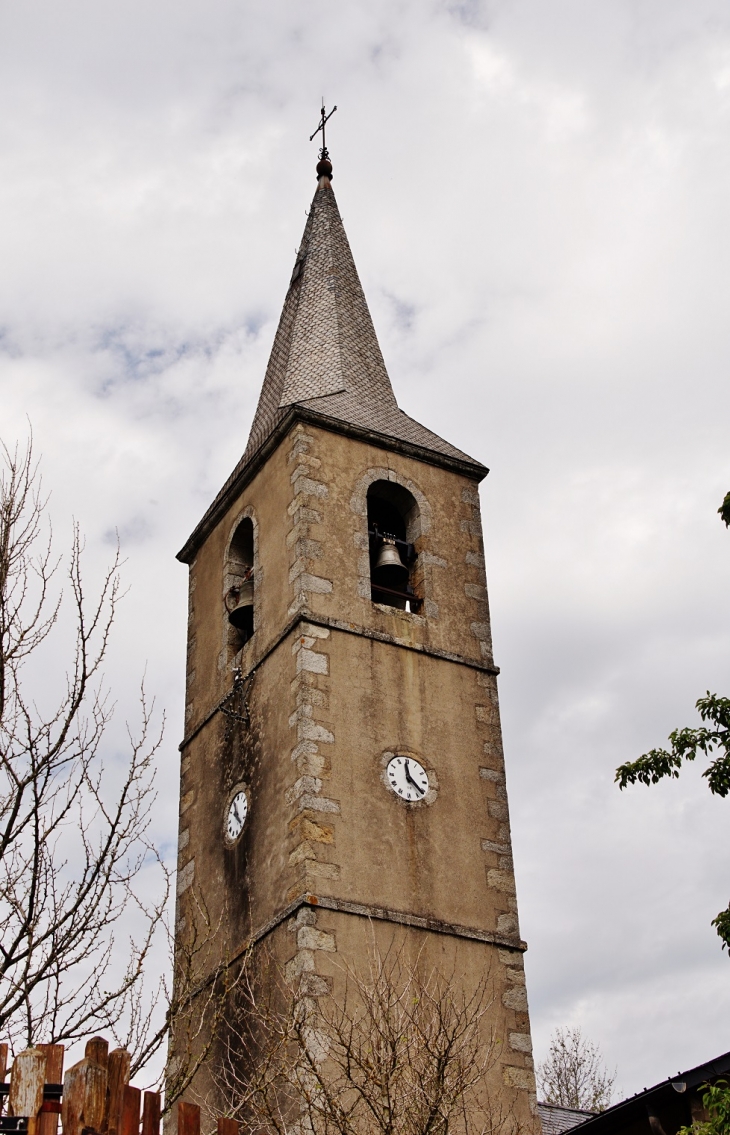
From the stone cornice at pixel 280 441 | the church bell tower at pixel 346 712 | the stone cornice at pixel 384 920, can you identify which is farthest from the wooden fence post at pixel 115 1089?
the stone cornice at pixel 280 441

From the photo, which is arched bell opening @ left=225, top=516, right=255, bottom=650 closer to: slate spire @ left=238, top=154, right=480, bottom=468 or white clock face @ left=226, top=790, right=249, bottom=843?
slate spire @ left=238, top=154, right=480, bottom=468

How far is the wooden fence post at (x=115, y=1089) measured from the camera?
196 inches

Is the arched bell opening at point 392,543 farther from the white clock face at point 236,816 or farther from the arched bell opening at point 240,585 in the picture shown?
the white clock face at point 236,816

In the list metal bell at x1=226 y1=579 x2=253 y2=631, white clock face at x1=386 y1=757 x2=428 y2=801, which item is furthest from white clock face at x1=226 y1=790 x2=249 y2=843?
metal bell at x1=226 y1=579 x2=253 y2=631

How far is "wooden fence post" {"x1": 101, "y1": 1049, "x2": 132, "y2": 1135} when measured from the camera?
4.97 m

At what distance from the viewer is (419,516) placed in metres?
16.4

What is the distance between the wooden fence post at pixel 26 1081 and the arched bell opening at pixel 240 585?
434 inches

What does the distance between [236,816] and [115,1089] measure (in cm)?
965

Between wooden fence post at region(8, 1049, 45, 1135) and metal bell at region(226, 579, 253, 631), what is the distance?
11.0 metres

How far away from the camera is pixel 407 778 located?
14.0m

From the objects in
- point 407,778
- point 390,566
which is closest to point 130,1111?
point 407,778

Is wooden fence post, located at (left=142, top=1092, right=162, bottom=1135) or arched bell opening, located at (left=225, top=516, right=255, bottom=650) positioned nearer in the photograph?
wooden fence post, located at (left=142, top=1092, right=162, bottom=1135)

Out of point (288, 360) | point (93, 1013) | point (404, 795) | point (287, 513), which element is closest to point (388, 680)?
point (404, 795)

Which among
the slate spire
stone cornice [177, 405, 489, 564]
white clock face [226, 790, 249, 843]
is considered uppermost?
the slate spire
